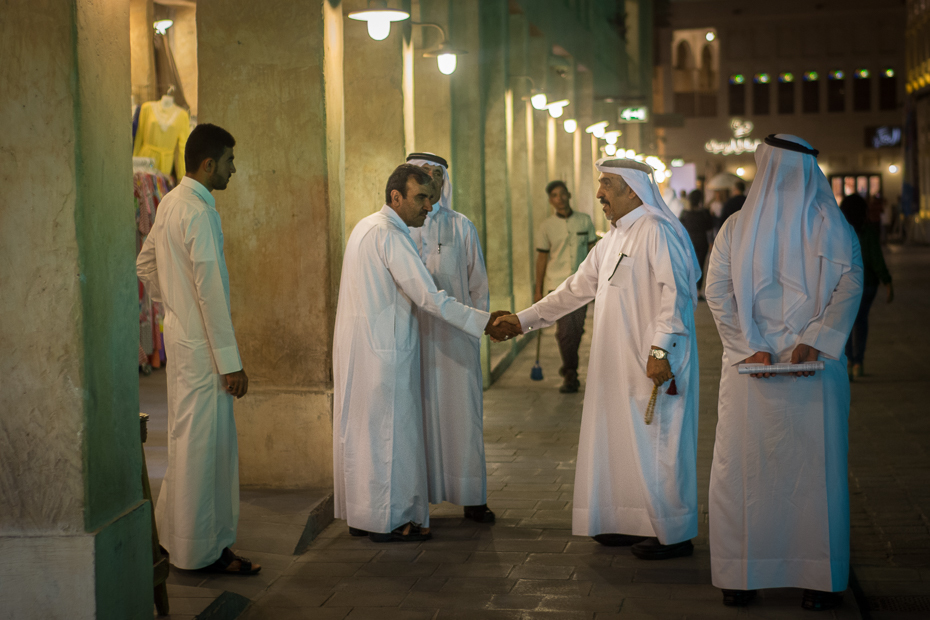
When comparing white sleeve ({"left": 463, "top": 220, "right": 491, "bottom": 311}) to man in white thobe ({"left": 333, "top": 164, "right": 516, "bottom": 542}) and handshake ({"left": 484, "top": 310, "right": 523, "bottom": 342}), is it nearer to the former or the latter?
handshake ({"left": 484, "top": 310, "right": 523, "bottom": 342})

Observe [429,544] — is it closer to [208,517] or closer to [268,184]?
[208,517]

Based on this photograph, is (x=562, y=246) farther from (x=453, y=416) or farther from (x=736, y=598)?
(x=736, y=598)

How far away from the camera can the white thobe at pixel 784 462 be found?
4.52 metres

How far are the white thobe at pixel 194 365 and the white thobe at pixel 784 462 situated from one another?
7.27 ft

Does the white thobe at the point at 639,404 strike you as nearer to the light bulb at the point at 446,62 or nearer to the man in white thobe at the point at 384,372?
the man in white thobe at the point at 384,372

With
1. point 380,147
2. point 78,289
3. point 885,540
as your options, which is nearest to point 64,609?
point 78,289

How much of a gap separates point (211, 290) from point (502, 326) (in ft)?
5.79

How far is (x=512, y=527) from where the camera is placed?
19.4 ft

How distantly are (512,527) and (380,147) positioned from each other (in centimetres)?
394

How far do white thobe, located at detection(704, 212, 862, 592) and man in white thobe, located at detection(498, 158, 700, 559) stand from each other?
583mm

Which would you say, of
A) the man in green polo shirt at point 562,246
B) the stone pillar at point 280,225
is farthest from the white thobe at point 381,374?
the man in green polo shirt at point 562,246

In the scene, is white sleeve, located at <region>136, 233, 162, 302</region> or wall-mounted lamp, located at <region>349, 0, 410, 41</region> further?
wall-mounted lamp, located at <region>349, 0, 410, 41</region>

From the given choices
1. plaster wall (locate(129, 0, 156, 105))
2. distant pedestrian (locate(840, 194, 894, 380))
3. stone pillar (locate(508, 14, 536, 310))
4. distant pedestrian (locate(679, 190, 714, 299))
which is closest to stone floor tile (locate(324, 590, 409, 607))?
distant pedestrian (locate(840, 194, 894, 380))

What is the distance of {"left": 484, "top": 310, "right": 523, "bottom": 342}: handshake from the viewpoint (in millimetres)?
5941
